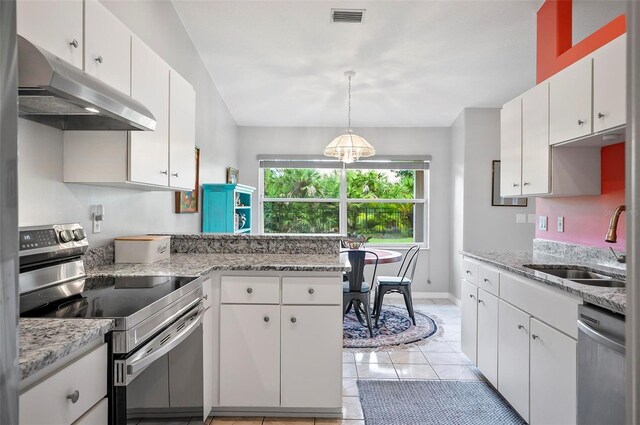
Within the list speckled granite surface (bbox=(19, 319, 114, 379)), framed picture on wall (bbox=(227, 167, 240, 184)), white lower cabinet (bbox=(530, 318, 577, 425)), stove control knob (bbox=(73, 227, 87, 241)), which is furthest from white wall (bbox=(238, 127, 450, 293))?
speckled granite surface (bbox=(19, 319, 114, 379))

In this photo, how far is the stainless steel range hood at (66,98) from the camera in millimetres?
1115

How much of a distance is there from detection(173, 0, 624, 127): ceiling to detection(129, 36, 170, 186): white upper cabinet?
122 cm

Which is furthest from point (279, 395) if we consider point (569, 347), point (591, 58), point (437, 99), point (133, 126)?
point (437, 99)

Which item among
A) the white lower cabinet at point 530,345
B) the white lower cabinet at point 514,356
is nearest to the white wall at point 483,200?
the white lower cabinet at point 530,345

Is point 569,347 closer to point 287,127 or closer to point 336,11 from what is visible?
point 336,11

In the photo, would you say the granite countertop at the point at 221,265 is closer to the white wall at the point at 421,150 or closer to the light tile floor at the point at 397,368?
the light tile floor at the point at 397,368

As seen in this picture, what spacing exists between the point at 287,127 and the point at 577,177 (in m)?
4.00

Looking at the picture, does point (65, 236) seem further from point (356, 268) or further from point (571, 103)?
point (571, 103)

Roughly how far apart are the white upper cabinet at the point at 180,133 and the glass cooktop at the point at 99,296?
33.0 inches

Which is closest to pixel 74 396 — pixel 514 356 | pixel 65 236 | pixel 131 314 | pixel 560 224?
pixel 131 314

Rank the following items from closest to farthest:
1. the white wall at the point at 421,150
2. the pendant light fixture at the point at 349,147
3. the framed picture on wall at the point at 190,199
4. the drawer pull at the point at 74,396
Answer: the drawer pull at the point at 74,396 → the framed picture on wall at the point at 190,199 → the pendant light fixture at the point at 349,147 → the white wall at the point at 421,150

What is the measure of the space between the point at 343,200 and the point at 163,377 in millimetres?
4376

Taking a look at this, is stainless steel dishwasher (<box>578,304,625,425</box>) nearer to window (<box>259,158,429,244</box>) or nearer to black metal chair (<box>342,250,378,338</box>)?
black metal chair (<box>342,250,378,338</box>)

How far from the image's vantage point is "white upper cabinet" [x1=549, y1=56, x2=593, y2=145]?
81.3 inches
